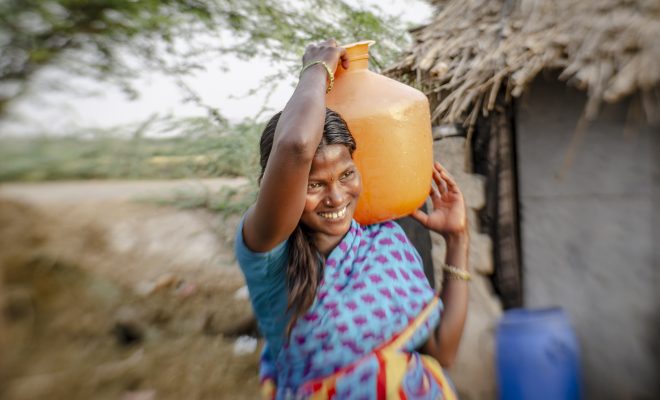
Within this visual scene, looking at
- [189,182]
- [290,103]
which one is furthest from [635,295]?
[189,182]

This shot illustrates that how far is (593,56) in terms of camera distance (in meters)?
1.39

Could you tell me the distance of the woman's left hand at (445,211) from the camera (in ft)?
4.77

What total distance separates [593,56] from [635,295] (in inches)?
34.9

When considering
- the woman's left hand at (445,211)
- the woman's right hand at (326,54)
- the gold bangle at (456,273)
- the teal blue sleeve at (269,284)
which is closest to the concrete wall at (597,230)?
the woman's left hand at (445,211)

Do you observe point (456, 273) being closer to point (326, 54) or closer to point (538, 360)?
point (538, 360)

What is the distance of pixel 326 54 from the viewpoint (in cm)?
125

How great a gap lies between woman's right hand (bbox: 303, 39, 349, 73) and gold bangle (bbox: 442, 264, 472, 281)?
2.40 feet

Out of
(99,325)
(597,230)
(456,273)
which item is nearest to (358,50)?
(456,273)

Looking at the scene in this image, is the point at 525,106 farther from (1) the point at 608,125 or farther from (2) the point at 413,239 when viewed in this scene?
(2) the point at 413,239

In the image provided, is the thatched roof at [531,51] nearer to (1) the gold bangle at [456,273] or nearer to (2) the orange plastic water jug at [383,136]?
(2) the orange plastic water jug at [383,136]

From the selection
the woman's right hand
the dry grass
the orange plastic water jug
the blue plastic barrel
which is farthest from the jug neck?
the dry grass

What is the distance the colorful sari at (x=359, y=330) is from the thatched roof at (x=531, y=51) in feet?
2.73

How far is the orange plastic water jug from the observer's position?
4.36 ft

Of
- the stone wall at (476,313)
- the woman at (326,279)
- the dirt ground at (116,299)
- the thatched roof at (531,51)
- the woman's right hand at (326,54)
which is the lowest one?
the dirt ground at (116,299)
